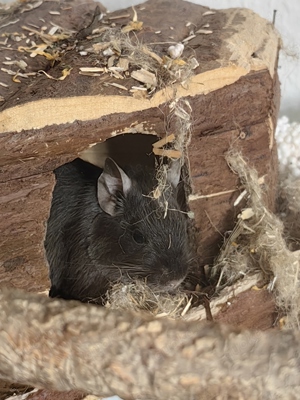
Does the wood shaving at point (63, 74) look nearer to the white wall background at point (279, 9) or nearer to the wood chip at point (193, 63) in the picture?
the wood chip at point (193, 63)

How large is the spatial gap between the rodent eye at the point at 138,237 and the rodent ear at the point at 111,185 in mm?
163

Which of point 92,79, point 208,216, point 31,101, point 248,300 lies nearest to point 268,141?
point 208,216

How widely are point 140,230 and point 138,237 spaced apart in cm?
4

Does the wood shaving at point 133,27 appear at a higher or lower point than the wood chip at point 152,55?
higher

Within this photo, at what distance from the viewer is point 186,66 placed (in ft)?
8.07

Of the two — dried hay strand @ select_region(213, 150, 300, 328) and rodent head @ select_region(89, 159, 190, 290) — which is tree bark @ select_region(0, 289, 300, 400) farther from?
dried hay strand @ select_region(213, 150, 300, 328)

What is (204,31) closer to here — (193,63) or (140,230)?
(193,63)

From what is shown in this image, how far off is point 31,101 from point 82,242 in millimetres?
1040

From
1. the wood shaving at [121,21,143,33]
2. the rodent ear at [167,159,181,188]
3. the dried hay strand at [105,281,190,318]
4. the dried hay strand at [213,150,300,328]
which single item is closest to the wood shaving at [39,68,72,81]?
the wood shaving at [121,21,143,33]

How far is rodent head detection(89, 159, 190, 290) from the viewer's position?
2820mm

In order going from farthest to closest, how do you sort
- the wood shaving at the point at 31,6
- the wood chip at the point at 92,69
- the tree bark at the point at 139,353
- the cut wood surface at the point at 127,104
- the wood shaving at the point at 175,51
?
the wood shaving at the point at 31,6 < the wood shaving at the point at 175,51 < the wood chip at the point at 92,69 < the cut wood surface at the point at 127,104 < the tree bark at the point at 139,353

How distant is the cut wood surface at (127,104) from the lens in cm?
228

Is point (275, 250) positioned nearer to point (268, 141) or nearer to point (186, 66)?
point (268, 141)

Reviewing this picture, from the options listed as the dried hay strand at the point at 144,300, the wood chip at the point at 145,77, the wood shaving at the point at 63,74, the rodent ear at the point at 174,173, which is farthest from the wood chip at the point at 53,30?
the dried hay strand at the point at 144,300
